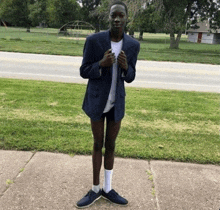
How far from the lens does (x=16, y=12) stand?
62938 mm

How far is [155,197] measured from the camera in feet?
9.16

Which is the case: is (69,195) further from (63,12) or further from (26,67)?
(63,12)

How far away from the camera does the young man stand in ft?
7.05

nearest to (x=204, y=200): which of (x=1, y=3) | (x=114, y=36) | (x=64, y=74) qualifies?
(x=114, y=36)

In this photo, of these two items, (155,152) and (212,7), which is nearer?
(155,152)

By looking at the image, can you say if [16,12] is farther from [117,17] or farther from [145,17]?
[117,17]

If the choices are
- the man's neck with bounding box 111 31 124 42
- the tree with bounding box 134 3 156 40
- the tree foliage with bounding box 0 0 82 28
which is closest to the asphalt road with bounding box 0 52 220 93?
the man's neck with bounding box 111 31 124 42

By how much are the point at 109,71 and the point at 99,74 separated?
116 mm

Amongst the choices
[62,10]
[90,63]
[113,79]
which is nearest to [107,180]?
[113,79]

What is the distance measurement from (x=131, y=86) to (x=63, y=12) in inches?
1908

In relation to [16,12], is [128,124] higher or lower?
lower

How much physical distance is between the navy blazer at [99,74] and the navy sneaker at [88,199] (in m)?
0.87

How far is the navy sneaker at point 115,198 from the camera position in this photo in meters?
2.66

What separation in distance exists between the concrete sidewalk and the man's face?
5.85 feet
